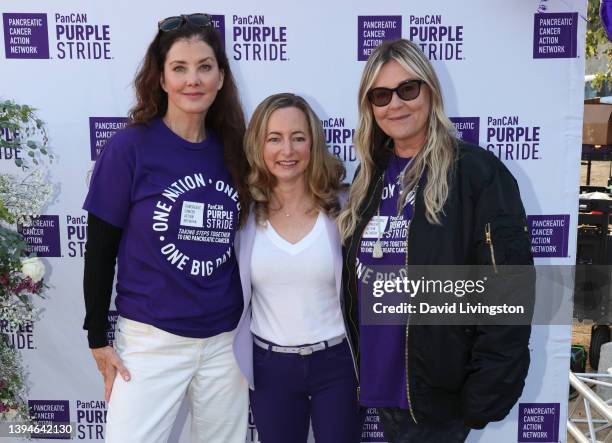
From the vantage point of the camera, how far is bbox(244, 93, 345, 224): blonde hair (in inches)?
80.6

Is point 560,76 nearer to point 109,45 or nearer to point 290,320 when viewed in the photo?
point 290,320

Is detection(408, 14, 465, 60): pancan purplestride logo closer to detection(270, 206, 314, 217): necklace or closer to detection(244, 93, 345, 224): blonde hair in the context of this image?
detection(244, 93, 345, 224): blonde hair

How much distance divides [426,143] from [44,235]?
6.29ft

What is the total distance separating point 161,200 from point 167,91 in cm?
39

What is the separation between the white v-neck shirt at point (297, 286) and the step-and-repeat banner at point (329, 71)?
0.87m

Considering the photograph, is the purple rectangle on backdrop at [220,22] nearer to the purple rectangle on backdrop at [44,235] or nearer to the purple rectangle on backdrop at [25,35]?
the purple rectangle on backdrop at [25,35]

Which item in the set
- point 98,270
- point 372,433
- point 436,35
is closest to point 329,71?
point 436,35

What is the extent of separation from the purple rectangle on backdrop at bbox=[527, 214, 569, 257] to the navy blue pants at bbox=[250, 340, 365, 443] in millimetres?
1248

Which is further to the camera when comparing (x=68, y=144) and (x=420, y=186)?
(x=68, y=144)

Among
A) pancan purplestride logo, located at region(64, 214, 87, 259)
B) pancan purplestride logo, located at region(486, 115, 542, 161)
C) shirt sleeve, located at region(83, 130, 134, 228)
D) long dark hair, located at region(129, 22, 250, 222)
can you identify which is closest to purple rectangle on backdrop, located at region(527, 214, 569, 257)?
pancan purplestride logo, located at region(486, 115, 542, 161)

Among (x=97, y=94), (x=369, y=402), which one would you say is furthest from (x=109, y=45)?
(x=369, y=402)

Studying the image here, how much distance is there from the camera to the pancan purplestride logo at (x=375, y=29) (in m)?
2.58

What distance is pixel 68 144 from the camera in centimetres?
269

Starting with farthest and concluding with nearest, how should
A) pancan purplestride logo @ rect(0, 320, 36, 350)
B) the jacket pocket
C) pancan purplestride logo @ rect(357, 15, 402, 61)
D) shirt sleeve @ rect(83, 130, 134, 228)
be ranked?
pancan purplestride logo @ rect(0, 320, 36, 350), pancan purplestride logo @ rect(357, 15, 402, 61), shirt sleeve @ rect(83, 130, 134, 228), the jacket pocket
